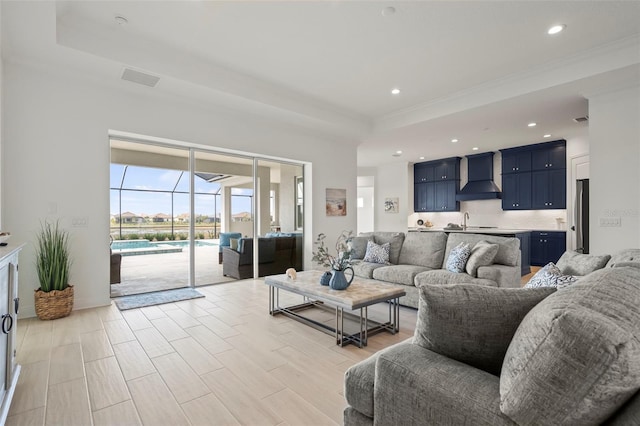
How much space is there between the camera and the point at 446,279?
3672 millimetres

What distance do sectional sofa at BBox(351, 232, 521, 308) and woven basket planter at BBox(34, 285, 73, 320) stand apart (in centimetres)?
325

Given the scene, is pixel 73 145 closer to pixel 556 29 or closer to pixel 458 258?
pixel 458 258

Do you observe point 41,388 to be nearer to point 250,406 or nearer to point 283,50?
point 250,406

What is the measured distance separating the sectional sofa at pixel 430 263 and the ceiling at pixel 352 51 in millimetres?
2107

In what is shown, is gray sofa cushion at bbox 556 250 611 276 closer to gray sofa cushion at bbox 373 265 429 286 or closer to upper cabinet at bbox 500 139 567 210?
gray sofa cushion at bbox 373 265 429 286

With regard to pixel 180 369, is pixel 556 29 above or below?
above

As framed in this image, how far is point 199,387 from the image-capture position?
2.15 meters

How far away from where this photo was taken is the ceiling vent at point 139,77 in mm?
3723

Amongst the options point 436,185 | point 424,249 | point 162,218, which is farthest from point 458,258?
point 436,185

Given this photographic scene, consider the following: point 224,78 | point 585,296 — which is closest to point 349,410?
point 585,296

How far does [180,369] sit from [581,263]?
314 cm

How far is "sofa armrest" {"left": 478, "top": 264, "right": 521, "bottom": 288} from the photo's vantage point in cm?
360

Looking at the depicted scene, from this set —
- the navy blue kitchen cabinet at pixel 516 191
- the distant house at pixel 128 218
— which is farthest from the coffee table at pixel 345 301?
the navy blue kitchen cabinet at pixel 516 191

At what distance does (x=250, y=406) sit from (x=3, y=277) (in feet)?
5.02
